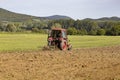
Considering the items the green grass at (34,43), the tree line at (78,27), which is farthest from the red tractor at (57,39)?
the tree line at (78,27)

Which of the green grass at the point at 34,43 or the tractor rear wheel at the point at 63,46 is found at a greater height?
the tractor rear wheel at the point at 63,46

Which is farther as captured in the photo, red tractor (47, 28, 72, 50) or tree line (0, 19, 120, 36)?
tree line (0, 19, 120, 36)

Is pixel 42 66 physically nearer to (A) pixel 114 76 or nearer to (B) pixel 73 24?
(A) pixel 114 76

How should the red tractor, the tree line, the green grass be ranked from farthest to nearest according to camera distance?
1. the tree line
2. the green grass
3. the red tractor

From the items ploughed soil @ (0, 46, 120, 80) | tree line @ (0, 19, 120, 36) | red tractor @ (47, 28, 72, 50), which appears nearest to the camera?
ploughed soil @ (0, 46, 120, 80)

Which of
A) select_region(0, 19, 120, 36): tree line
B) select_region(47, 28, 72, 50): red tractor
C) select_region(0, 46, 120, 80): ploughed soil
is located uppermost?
select_region(47, 28, 72, 50): red tractor

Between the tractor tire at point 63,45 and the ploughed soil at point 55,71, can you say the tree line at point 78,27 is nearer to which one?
the tractor tire at point 63,45

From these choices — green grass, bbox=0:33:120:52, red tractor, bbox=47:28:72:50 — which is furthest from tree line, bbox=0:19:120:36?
red tractor, bbox=47:28:72:50

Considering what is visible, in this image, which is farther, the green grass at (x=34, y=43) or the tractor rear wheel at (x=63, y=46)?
Result: the green grass at (x=34, y=43)

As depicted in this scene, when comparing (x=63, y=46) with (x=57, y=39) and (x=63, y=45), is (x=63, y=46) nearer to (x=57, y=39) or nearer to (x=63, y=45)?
(x=63, y=45)

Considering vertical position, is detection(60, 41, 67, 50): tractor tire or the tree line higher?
detection(60, 41, 67, 50): tractor tire

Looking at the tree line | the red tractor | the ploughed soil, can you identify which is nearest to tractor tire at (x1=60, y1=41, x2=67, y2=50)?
the red tractor

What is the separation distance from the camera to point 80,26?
172 meters

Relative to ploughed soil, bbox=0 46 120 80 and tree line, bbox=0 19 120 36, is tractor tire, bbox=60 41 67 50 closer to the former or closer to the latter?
ploughed soil, bbox=0 46 120 80
